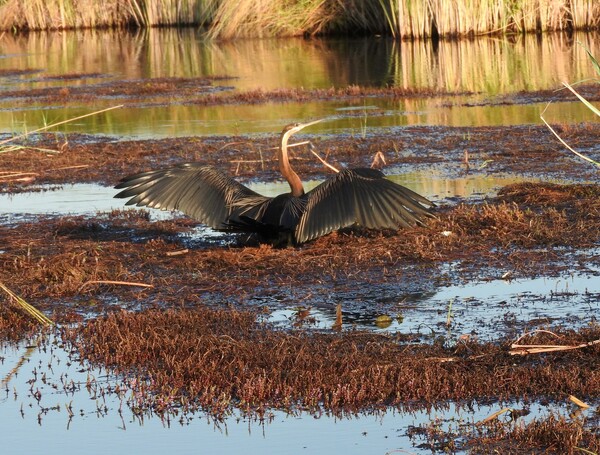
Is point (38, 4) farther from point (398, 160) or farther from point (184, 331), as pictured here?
point (184, 331)

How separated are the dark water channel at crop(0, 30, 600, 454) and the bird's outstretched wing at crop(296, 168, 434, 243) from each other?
0.78 meters

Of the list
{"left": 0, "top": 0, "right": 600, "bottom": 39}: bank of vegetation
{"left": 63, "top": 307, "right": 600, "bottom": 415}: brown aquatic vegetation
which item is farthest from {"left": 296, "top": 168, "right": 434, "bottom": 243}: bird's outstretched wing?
{"left": 0, "top": 0, "right": 600, "bottom": 39}: bank of vegetation

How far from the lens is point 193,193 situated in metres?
8.59

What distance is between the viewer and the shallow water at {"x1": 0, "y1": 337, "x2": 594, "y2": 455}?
195 inches

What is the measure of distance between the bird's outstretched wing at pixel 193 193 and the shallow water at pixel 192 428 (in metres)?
2.90

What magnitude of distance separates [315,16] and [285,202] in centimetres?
2585

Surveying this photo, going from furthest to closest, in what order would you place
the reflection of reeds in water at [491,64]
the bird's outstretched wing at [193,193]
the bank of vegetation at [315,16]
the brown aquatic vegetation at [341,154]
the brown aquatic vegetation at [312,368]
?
the bank of vegetation at [315,16] → the reflection of reeds in water at [491,64] → the brown aquatic vegetation at [341,154] → the bird's outstretched wing at [193,193] → the brown aquatic vegetation at [312,368]

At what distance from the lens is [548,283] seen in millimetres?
7238

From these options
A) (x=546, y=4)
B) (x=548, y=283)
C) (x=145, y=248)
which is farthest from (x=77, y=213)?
(x=546, y=4)

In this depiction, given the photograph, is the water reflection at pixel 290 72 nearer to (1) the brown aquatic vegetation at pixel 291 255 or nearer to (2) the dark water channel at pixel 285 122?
(2) the dark water channel at pixel 285 122

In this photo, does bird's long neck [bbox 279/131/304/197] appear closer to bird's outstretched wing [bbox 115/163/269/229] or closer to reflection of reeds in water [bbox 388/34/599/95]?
bird's outstretched wing [bbox 115/163/269/229]

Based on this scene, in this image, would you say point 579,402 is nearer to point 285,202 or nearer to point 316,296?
point 316,296

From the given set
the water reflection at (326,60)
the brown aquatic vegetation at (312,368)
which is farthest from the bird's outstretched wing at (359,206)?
the water reflection at (326,60)

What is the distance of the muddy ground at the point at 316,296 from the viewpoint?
5.36 metres
